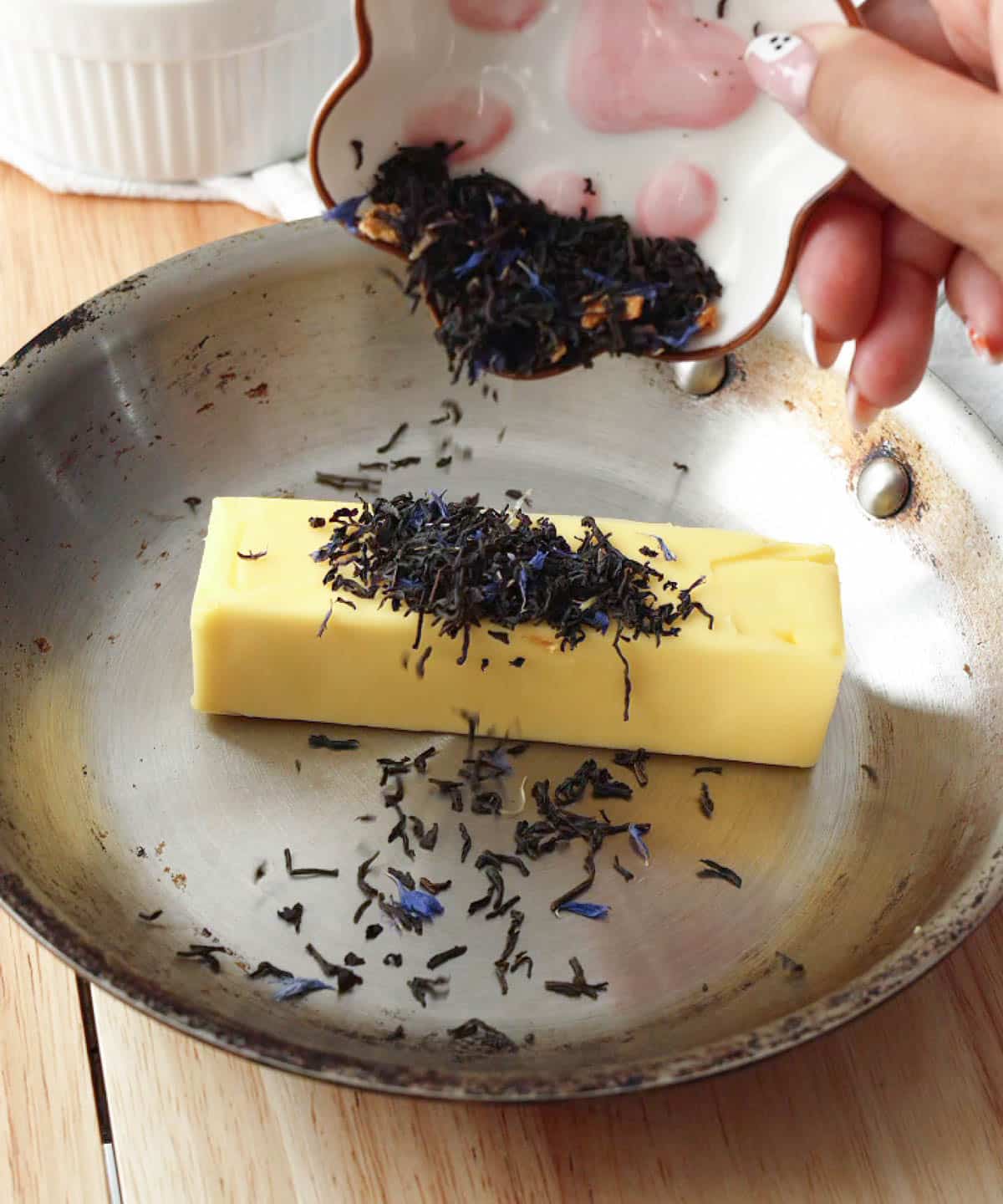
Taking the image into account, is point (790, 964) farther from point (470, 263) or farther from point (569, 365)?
point (470, 263)

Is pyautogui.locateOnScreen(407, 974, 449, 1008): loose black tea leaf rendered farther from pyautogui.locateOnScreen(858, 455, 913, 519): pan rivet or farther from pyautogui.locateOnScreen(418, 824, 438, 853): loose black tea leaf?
pyautogui.locateOnScreen(858, 455, 913, 519): pan rivet

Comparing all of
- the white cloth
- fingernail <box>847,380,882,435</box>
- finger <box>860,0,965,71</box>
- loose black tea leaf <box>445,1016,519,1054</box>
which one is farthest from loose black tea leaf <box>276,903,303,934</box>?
the white cloth

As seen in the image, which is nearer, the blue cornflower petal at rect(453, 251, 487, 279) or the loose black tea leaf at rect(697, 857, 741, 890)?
the blue cornflower petal at rect(453, 251, 487, 279)

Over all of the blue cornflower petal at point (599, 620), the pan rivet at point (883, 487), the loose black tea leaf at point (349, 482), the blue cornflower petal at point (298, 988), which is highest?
the blue cornflower petal at point (599, 620)

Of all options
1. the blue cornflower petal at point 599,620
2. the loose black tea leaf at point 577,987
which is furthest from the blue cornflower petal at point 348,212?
the loose black tea leaf at point 577,987

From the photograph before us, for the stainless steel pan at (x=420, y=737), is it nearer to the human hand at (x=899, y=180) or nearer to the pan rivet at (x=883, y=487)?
the pan rivet at (x=883, y=487)

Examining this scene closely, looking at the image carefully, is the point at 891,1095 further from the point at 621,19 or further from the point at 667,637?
the point at 621,19
